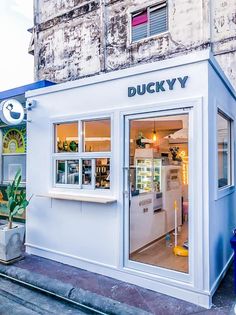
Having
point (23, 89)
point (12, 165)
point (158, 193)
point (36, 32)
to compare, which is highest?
point (36, 32)

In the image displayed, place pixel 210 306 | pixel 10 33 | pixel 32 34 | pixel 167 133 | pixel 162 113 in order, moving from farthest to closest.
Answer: pixel 32 34 → pixel 10 33 → pixel 167 133 → pixel 162 113 → pixel 210 306

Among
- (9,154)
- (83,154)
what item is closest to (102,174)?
(83,154)

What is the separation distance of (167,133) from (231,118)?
4.49 feet

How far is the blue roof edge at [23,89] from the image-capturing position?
5.49m

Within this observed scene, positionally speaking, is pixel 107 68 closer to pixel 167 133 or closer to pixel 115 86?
pixel 167 133

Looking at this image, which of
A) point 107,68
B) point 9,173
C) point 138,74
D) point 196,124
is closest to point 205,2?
point 107,68

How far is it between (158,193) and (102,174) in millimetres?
1845

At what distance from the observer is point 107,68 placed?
36.1 feet

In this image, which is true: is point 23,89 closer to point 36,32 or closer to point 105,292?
point 105,292

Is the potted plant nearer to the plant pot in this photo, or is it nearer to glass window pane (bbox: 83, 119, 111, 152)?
the plant pot

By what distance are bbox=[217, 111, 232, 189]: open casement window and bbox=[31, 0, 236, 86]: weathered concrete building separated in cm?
376

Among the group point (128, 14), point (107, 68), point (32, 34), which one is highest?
point (32, 34)

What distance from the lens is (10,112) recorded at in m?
4.86

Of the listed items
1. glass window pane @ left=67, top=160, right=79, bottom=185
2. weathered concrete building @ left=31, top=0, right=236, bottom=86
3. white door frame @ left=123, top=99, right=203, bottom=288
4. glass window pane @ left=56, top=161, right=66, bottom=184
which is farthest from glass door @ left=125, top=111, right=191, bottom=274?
weathered concrete building @ left=31, top=0, right=236, bottom=86
